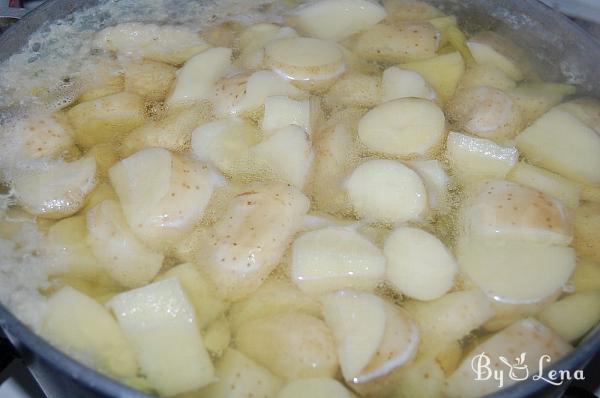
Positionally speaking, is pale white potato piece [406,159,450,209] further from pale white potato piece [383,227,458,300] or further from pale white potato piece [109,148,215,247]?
pale white potato piece [109,148,215,247]

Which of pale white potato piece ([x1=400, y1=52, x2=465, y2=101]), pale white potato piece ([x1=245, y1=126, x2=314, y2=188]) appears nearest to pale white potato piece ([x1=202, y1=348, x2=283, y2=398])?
pale white potato piece ([x1=245, y1=126, x2=314, y2=188])

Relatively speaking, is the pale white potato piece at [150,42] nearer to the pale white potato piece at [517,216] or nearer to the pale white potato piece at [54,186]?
the pale white potato piece at [54,186]

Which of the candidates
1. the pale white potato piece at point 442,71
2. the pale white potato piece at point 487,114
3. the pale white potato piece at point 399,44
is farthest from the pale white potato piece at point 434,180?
the pale white potato piece at point 399,44

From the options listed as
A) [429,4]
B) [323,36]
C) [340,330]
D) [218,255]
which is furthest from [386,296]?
[429,4]

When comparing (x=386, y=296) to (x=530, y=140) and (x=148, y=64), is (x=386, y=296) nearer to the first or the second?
(x=530, y=140)

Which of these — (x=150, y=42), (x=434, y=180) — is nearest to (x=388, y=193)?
(x=434, y=180)

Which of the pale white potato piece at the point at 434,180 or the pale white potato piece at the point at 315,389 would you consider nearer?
the pale white potato piece at the point at 315,389
